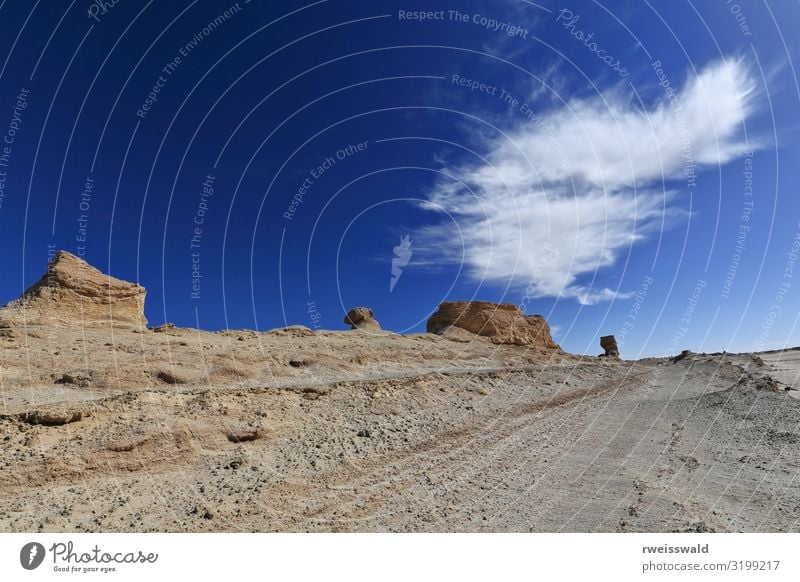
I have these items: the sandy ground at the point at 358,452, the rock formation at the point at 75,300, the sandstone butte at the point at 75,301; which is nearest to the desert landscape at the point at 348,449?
the sandy ground at the point at 358,452

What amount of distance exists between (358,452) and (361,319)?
45.7 m

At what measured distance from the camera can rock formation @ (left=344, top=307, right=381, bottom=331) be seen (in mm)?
58375

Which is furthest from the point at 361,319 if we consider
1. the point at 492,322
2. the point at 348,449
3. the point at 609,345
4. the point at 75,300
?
the point at 609,345

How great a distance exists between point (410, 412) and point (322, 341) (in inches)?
733

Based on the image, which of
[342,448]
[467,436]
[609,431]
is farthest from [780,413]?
[342,448]

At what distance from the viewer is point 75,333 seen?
1065 inches

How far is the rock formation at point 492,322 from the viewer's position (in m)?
62.7

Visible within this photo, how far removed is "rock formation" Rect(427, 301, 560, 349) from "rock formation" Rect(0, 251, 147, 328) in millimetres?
37472

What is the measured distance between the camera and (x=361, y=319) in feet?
194

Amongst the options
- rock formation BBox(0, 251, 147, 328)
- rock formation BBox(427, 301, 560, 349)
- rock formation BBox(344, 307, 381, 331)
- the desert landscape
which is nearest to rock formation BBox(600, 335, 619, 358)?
rock formation BBox(427, 301, 560, 349)

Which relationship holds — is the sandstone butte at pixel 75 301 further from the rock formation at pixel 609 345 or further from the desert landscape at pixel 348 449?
the rock formation at pixel 609 345

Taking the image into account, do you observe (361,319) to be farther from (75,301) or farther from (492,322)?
(75,301)
